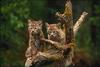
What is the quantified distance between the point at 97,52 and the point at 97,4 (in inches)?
64.6

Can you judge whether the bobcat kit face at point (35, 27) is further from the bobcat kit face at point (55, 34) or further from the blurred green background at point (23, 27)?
the blurred green background at point (23, 27)

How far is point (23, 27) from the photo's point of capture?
13.4m

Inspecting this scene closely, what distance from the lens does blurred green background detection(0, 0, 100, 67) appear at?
13.0m

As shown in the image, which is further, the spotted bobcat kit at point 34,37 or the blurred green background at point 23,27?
the blurred green background at point 23,27

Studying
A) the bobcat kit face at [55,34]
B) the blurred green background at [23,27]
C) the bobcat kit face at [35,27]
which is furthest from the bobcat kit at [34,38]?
the blurred green background at [23,27]

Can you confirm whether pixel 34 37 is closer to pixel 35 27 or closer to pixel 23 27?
pixel 35 27

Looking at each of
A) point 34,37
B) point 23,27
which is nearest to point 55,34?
point 34,37

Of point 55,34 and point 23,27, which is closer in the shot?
point 55,34

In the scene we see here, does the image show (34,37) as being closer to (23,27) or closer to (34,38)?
(34,38)

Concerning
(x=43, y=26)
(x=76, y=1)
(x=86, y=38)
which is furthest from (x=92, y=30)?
(x=43, y=26)

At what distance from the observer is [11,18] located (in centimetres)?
1382

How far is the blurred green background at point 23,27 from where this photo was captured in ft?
42.6

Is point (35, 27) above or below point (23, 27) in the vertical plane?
above

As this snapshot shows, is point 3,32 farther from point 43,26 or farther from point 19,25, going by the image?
point 43,26
